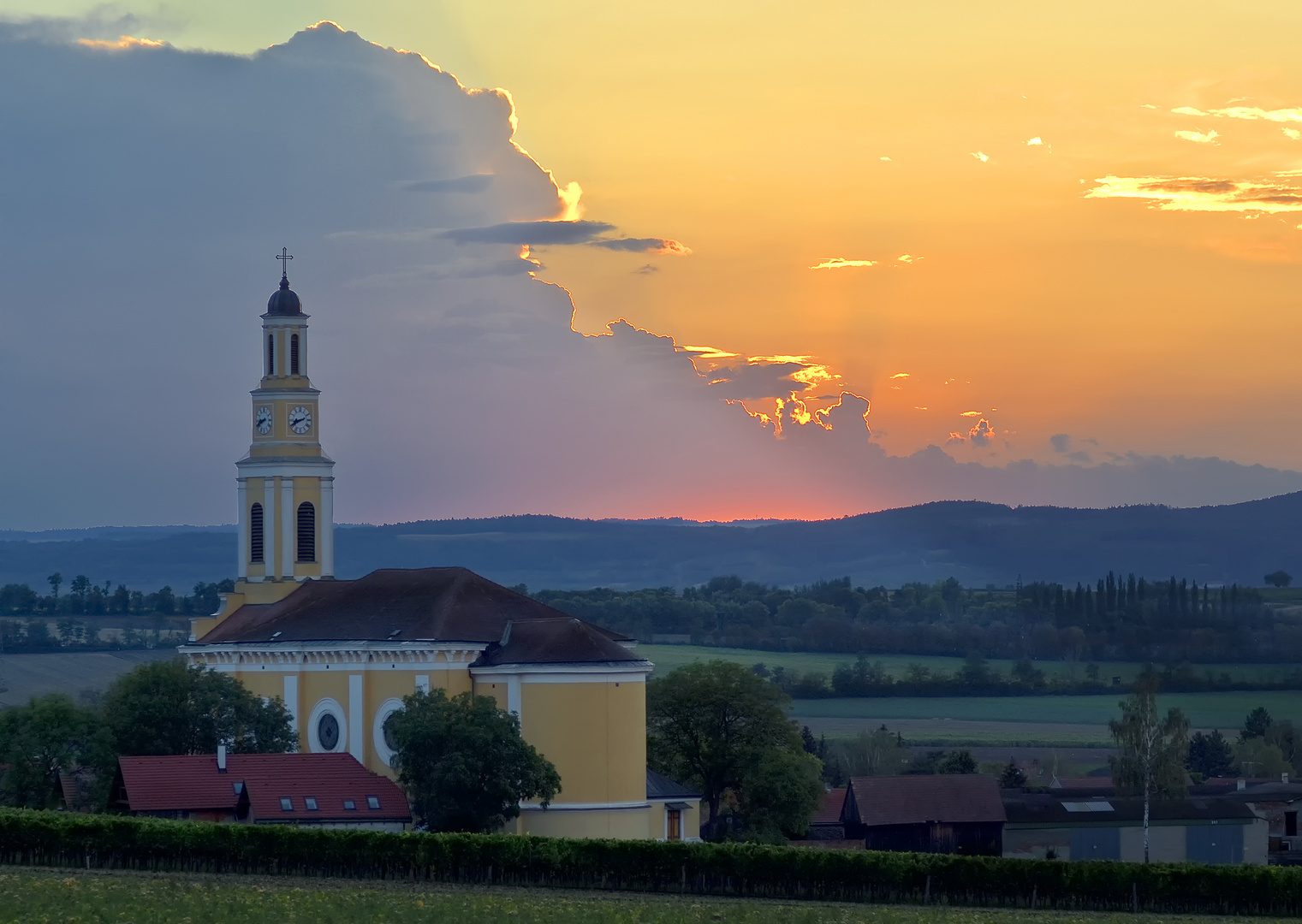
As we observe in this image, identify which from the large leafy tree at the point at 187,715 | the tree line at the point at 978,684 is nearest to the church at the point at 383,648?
the large leafy tree at the point at 187,715

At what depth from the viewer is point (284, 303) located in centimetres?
9688

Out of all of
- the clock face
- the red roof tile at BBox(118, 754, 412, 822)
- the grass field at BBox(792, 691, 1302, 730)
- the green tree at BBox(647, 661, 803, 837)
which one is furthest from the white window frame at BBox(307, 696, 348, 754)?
the grass field at BBox(792, 691, 1302, 730)

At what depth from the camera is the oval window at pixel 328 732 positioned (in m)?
84.9

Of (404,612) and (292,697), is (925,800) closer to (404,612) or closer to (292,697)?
(404,612)

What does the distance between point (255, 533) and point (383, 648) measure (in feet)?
51.9

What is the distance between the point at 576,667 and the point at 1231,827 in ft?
126

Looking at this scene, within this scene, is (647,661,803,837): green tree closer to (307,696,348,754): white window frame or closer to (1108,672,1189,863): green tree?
(307,696,348,754): white window frame

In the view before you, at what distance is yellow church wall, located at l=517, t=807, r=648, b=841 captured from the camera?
256ft

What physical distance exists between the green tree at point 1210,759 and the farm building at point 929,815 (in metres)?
48.1

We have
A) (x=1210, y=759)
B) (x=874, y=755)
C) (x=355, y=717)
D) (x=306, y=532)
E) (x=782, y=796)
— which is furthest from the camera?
(x=1210, y=759)

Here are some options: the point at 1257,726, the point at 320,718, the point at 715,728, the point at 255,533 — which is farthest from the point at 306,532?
the point at 1257,726

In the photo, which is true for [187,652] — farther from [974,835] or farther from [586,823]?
[974,835]

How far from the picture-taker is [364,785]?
7794 centimetres

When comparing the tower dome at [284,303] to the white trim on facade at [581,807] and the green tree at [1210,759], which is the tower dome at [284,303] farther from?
the green tree at [1210,759]
